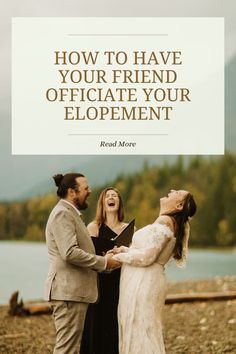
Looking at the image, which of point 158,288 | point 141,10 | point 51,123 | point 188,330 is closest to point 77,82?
point 51,123

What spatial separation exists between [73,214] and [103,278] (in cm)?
82

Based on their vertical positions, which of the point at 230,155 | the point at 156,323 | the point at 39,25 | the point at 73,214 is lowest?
the point at 156,323

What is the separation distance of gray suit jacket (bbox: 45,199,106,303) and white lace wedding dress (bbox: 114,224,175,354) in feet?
0.67

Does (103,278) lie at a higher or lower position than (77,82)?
Result: lower

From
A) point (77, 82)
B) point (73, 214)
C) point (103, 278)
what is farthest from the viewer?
point (77, 82)

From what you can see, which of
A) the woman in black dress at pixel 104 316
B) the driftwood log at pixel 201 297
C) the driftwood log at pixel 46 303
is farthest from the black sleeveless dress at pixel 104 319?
the driftwood log at pixel 201 297

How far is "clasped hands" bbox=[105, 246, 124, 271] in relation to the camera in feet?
13.9

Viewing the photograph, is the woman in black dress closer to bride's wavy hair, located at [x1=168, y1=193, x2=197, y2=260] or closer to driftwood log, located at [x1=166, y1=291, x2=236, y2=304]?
bride's wavy hair, located at [x1=168, y1=193, x2=197, y2=260]

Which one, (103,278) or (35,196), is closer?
(103,278)

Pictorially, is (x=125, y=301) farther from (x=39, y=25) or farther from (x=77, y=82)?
(x=39, y=25)

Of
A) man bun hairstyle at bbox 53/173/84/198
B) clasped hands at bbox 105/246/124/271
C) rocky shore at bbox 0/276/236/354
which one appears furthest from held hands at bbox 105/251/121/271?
rocky shore at bbox 0/276/236/354

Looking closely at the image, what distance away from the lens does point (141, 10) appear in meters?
5.16

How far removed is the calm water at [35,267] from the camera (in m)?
5.40

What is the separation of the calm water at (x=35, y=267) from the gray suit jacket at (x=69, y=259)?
4.23ft
